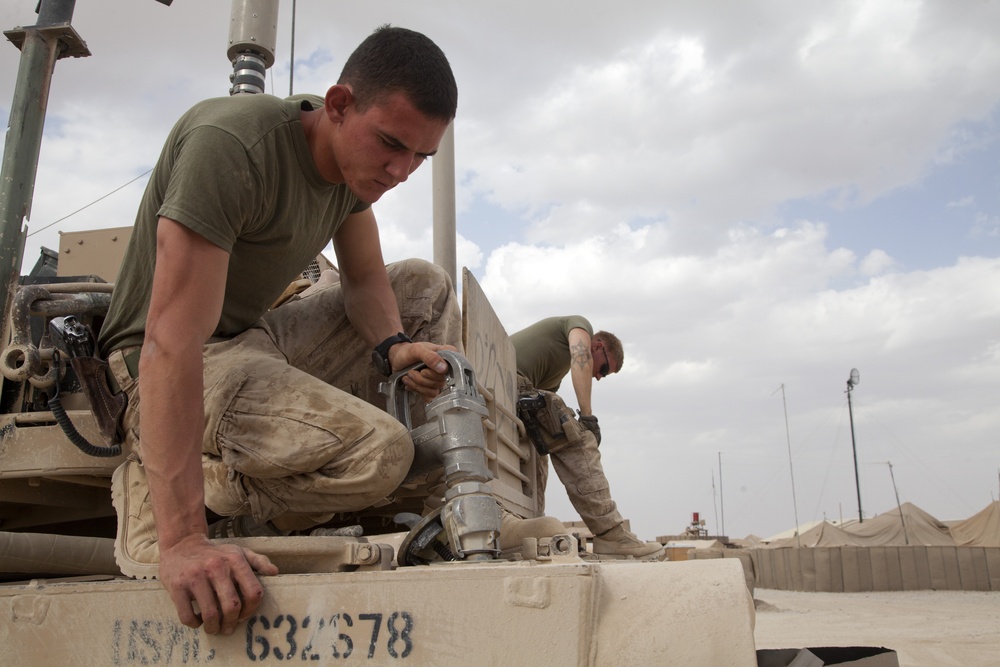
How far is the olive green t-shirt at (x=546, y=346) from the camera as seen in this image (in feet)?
21.1

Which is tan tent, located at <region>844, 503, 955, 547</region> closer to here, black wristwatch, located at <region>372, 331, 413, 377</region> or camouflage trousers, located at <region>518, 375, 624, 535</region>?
camouflage trousers, located at <region>518, 375, 624, 535</region>

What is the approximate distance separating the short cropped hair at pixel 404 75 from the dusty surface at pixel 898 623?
522 cm

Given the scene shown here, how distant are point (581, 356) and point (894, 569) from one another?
10.3 meters

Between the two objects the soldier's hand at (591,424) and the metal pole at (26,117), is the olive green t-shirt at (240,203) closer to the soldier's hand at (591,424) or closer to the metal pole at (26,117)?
the metal pole at (26,117)

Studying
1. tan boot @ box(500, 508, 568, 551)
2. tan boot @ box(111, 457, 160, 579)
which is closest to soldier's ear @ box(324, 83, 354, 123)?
tan boot @ box(111, 457, 160, 579)

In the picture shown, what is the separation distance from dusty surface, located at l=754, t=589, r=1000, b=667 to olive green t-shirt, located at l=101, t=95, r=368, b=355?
16.6 feet

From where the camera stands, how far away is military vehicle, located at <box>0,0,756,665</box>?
1.52m

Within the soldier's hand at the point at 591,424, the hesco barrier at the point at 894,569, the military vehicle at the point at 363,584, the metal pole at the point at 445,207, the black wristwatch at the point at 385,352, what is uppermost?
the metal pole at the point at 445,207

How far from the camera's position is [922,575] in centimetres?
1411

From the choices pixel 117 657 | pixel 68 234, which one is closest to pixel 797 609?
pixel 68 234

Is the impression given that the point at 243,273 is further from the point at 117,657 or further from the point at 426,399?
the point at 117,657

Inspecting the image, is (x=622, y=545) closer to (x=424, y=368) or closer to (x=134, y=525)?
(x=424, y=368)

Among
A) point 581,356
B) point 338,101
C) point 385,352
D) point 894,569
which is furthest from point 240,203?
point 894,569

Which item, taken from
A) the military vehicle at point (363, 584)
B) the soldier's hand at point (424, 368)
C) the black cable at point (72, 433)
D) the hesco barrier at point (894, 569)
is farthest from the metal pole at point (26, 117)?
the hesco barrier at point (894, 569)
